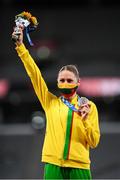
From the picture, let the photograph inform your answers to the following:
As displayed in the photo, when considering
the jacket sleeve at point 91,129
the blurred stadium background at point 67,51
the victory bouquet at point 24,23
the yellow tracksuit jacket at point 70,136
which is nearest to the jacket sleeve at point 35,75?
the yellow tracksuit jacket at point 70,136

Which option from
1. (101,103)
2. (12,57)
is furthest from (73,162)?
(12,57)

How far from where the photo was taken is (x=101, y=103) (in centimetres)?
1508

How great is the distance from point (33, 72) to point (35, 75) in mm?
22

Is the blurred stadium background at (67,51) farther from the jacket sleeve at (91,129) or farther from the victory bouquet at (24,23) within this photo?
the jacket sleeve at (91,129)

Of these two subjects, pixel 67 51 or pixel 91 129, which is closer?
pixel 91 129

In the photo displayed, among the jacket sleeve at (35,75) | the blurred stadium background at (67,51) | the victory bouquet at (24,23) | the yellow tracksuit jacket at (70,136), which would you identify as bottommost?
the yellow tracksuit jacket at (70,136)

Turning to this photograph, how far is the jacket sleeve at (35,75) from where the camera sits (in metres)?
4.28

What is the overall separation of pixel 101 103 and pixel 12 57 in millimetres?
5585

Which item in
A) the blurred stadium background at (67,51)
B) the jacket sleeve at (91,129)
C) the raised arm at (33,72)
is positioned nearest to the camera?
the jacket sleeve at (91,129)

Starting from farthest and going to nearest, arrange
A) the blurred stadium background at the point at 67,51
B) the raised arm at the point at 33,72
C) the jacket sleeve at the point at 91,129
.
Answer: the blurred stadium background at the point at 67,51 < the raised arm at the point at 33,72 < the jacket sleeve at the point at 91,129

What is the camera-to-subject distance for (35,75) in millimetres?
4301

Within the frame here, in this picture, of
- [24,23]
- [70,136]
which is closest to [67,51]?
[24,23]

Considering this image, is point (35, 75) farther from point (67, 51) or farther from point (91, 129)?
point (67, 51)

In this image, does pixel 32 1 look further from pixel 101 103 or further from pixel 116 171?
pixel 116 171
